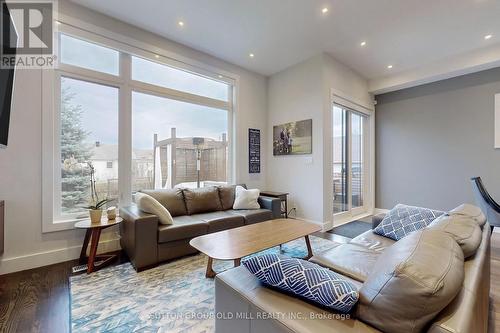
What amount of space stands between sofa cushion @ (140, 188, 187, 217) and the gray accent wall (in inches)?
174

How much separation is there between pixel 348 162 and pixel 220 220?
10.4ft

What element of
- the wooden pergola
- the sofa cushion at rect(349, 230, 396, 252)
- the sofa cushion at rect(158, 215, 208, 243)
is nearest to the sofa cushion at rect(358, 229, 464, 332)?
the sofa cushion at rect(349, 230, 396, 252)

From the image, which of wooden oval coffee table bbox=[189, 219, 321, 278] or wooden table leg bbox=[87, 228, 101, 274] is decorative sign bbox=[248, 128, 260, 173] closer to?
wooden oval coffee table bbox=[189, 219, 321, 278]

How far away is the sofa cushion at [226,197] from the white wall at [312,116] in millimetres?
1235

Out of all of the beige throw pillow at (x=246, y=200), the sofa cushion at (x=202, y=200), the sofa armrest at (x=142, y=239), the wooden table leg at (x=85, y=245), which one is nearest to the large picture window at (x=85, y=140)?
the wooden table leg at (x=85, y=245)

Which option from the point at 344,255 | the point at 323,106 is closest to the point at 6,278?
the point at 344,255

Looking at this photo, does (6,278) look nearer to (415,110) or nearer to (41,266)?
(41,266)

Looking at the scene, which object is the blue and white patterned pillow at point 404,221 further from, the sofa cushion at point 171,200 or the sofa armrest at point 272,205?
the sofa cushion at point 171,200

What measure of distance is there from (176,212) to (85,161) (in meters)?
1.35

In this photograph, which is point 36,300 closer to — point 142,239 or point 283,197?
point 142,239

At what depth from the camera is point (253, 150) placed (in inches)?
180

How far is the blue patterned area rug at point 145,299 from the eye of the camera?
1.56 metres

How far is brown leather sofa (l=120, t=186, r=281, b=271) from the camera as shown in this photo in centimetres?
235

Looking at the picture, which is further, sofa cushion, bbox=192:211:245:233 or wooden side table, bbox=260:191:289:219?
wooden side table, bbox=260:191:289:219
